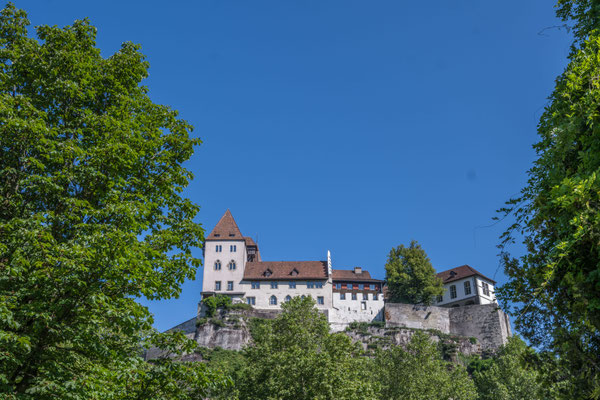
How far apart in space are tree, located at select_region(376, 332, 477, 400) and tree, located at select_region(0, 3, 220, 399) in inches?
1047

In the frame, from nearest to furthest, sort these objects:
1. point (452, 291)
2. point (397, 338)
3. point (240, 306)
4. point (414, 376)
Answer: point (414, 376) < point (240, 306) < point (397, 338) < point (452, 291)

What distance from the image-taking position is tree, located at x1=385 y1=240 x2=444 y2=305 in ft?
266

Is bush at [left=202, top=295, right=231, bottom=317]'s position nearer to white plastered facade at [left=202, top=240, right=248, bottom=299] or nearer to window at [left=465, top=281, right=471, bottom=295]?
white plastered facade at [left=202, top=240, right=248, bottom=299]

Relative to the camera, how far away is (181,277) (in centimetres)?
1252

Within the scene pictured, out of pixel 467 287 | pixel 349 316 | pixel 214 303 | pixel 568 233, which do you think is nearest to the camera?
pixel 568 233

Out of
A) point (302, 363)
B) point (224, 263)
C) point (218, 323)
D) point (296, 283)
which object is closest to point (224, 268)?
point (224, 263)

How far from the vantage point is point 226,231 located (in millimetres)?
83375

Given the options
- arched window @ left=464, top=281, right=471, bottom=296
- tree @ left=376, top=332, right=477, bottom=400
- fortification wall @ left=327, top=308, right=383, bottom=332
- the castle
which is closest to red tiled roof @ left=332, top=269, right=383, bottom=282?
the castle

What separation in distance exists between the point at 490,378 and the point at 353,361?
29.6 m

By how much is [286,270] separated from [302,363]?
5632cm

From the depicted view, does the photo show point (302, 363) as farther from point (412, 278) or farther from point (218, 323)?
point (412, 278)

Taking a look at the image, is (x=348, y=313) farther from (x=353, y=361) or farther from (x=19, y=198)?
(x=19, y=198)

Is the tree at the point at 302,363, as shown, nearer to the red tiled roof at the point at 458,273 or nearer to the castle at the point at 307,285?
the castle at the point at 307,285

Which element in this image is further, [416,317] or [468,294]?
[468,294]
